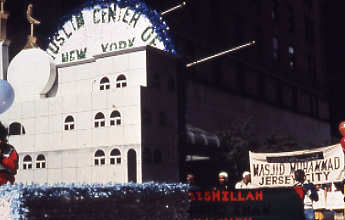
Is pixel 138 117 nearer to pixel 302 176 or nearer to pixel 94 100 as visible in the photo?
pixel 94 100

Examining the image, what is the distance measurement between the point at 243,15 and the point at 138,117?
25789 millimetres

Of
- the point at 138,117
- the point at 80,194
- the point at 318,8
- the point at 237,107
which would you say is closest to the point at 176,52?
the point at 138,117

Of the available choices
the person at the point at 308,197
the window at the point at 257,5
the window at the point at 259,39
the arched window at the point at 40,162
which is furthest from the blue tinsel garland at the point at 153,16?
the window at the point at 257,5

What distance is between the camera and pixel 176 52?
14844 mm

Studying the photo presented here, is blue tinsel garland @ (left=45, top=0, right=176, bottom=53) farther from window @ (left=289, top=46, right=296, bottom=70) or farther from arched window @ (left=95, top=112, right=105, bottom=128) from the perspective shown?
window @ (left=289, top=46, right=296, bottom=70)

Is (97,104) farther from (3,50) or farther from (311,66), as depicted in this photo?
(311,66)

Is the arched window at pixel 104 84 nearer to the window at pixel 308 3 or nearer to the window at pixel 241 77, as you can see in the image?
the window at pixel 241 77

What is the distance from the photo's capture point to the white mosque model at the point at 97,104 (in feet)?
45.5

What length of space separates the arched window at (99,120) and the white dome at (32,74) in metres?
1.87

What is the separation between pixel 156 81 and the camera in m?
14.4

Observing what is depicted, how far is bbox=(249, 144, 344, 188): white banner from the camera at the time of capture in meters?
17.5

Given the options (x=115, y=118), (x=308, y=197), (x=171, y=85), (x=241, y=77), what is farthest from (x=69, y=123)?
(x=241, y=77)

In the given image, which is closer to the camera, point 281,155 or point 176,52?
point 176,52

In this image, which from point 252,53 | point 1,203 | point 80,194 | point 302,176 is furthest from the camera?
point 252,53
